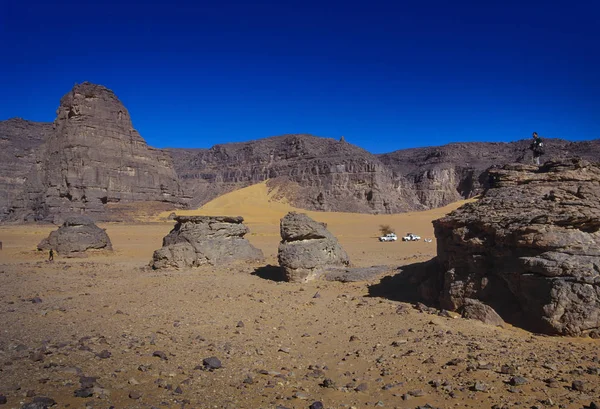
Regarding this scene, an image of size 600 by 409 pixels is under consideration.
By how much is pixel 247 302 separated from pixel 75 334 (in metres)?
3.32

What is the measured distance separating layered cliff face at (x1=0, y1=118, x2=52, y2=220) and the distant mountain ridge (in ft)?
0.63

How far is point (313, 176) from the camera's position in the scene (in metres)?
73.1

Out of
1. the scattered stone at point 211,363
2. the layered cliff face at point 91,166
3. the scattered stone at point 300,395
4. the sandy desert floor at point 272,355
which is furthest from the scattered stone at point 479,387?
the layered cliff face at point 91,166

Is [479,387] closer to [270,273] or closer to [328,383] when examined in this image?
[328,383]

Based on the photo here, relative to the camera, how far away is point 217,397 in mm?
3971

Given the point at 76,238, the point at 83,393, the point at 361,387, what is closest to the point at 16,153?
the point at 76,238

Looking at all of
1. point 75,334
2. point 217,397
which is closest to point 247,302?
point 75,334

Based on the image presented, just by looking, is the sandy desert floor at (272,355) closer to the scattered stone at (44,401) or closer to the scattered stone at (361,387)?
the scattered stone at (361,387)

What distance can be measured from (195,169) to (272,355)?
103846 millimetres

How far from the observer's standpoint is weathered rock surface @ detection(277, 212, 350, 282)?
34.8 feet

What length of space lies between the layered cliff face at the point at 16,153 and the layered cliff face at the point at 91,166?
35.6ft

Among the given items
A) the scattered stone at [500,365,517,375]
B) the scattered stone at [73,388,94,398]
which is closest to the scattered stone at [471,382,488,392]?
the scattered stone at [500,365,517,375]

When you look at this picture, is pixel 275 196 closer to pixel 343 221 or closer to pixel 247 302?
pixel 343 221

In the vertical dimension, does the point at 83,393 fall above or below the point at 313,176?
below
